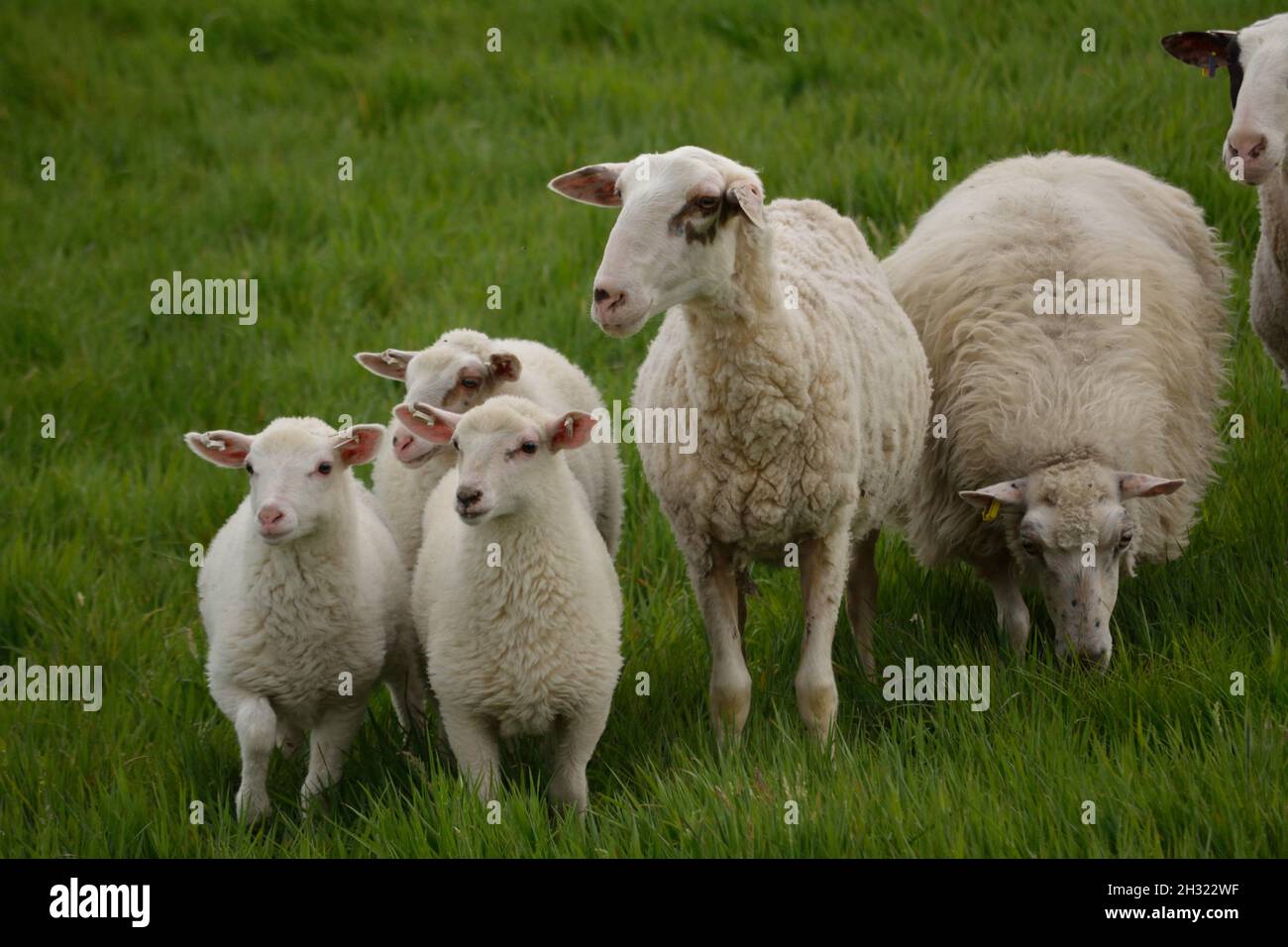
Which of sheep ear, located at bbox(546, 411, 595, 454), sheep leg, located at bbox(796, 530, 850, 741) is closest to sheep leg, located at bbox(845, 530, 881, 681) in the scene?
sheep leg, located at bbox(796, 530, 850, 741)

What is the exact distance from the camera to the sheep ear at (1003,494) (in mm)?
Result: 5207

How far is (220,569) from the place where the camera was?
5102 millimetres

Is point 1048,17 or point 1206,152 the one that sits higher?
point 1048,17

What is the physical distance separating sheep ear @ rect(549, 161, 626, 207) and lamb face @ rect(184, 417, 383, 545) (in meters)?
0.95

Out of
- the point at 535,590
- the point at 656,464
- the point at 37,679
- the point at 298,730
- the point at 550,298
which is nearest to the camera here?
the point at 535,590

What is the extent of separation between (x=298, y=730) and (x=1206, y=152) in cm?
570

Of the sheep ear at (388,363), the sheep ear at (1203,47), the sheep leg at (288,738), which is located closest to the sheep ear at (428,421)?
the sheep ear at (388,363)

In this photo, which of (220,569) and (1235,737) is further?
(220,569)

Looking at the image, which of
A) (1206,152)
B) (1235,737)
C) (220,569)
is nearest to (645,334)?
A: (1206,152)
